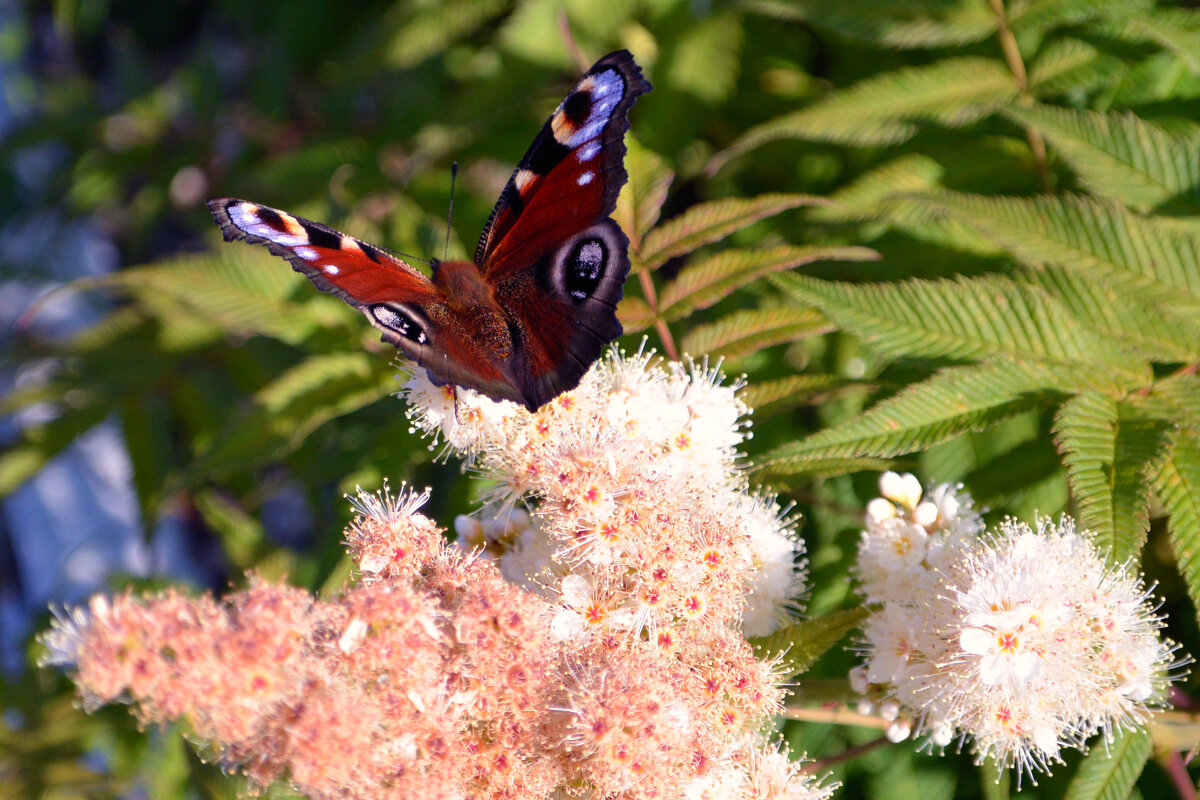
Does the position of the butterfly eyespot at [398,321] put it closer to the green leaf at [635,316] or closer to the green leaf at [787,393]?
the green leaf at [635,316]

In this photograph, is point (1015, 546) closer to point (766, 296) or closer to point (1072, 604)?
point (1072, 604)

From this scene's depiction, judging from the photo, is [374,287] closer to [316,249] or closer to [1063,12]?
Result: [316,249]

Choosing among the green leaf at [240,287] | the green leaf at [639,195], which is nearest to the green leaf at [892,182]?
the green leaf at [639,195]

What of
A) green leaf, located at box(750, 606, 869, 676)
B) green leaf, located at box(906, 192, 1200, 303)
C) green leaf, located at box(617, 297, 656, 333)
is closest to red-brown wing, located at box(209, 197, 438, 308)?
green leaf, located at box(617, 297, 656, 333)

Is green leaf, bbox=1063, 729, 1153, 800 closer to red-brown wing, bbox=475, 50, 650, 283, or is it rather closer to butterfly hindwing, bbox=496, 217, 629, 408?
butterfly hindwing, bbox=496, 217, 629, 408

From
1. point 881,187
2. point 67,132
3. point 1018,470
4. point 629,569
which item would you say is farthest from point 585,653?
point 67,132

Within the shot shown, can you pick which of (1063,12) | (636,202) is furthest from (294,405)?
(1063,12)
